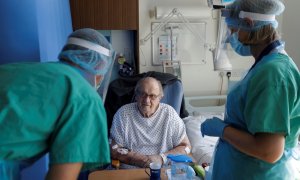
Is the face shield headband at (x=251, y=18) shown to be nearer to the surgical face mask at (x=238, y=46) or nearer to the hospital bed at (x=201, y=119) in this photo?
the surgical face mask at (x=238, y=46)

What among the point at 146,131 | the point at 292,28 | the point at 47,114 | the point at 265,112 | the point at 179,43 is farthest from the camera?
the point at 292,28

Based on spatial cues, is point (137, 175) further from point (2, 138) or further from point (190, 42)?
point (190, 42)

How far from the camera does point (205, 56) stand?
348 cm

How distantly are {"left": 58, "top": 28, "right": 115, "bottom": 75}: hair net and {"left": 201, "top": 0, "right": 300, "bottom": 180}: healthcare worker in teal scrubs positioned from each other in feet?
1.75

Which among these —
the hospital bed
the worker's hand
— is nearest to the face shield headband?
the worker's hand

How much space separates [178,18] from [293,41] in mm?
1309

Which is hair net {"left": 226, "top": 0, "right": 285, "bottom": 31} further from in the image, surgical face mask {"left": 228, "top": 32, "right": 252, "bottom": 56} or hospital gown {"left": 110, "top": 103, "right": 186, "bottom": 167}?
hospital gown {"left": 110, "top": 103, "right": 186, "bottom": 167}

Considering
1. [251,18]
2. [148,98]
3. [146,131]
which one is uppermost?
[251,18]

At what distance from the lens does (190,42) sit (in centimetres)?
343

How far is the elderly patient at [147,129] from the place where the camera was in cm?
233

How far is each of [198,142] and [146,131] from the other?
610mm

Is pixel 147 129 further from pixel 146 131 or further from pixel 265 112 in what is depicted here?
pixel 265 112

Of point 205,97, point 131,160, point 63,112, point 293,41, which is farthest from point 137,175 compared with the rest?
point 293,41

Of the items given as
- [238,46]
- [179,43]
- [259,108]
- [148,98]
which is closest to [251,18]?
[238,46]
